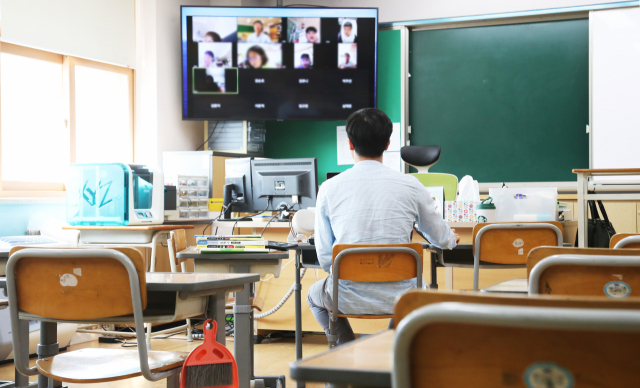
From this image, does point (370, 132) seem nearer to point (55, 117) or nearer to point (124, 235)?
point (124, 235)

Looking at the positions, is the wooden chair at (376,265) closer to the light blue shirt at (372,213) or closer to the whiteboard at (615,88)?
the light blue shirt at (372,213)

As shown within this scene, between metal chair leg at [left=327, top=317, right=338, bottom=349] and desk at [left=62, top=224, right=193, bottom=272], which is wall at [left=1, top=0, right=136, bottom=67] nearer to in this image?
desk at [left=62, top=224, right=193, bottom=272]

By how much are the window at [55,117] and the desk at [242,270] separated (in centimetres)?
241

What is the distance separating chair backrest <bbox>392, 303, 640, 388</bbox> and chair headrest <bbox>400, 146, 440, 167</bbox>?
12.3 ft

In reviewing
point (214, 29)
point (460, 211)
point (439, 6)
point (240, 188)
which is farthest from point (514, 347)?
point (439, 6)

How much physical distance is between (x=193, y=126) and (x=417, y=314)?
5.44 metres

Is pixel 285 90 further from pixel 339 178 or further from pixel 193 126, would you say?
pixel 339 178

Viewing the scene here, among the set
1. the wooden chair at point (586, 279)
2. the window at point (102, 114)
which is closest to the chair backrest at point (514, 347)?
the wooden chair at point (586, 279)

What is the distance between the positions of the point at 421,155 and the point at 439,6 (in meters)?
2.22

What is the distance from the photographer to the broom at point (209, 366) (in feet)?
5.47

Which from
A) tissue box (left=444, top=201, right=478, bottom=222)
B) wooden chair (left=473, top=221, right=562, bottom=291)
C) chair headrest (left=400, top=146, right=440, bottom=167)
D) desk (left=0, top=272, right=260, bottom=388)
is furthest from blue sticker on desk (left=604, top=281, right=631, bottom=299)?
chair headrest (left=400, top=146, right=440, bottom=167)

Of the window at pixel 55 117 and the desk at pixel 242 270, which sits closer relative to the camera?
the desk at pixel 242 270

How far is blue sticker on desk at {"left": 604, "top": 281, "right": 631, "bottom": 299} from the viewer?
115 cm

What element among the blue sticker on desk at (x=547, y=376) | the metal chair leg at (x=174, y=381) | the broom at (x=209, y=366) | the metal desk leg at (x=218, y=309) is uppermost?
the blue sticker on desk at (x=547, y=376)
